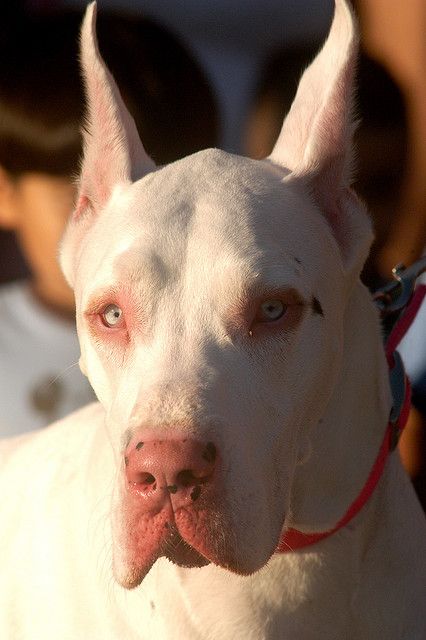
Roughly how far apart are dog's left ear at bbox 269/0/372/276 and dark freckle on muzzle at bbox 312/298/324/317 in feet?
0.54

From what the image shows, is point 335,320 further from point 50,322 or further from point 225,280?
point 50,322

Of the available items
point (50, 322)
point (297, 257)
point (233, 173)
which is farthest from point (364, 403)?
point (50, 322)

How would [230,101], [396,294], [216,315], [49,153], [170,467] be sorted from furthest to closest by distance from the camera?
[230,101], [49,153], [396,294], [216,315], [170,467]

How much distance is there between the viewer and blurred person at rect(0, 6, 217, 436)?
14.0 feet

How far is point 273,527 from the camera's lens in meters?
1.90

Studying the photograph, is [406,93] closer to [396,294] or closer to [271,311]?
[396,294]

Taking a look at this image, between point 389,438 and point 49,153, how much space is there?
2.50 m

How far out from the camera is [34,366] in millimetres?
4379

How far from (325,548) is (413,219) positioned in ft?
7.13

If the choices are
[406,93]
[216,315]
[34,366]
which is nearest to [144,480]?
[216,315]

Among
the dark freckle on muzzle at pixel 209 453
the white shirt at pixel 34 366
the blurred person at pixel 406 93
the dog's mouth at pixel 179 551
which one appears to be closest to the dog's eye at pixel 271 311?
the dark freckle on muzzle at pixel 209 453

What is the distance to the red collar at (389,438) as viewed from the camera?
2.13 meters

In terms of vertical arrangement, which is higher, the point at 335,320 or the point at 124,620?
the point at 335,320

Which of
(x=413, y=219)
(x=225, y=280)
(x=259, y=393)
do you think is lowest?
(x=413, y=219)
